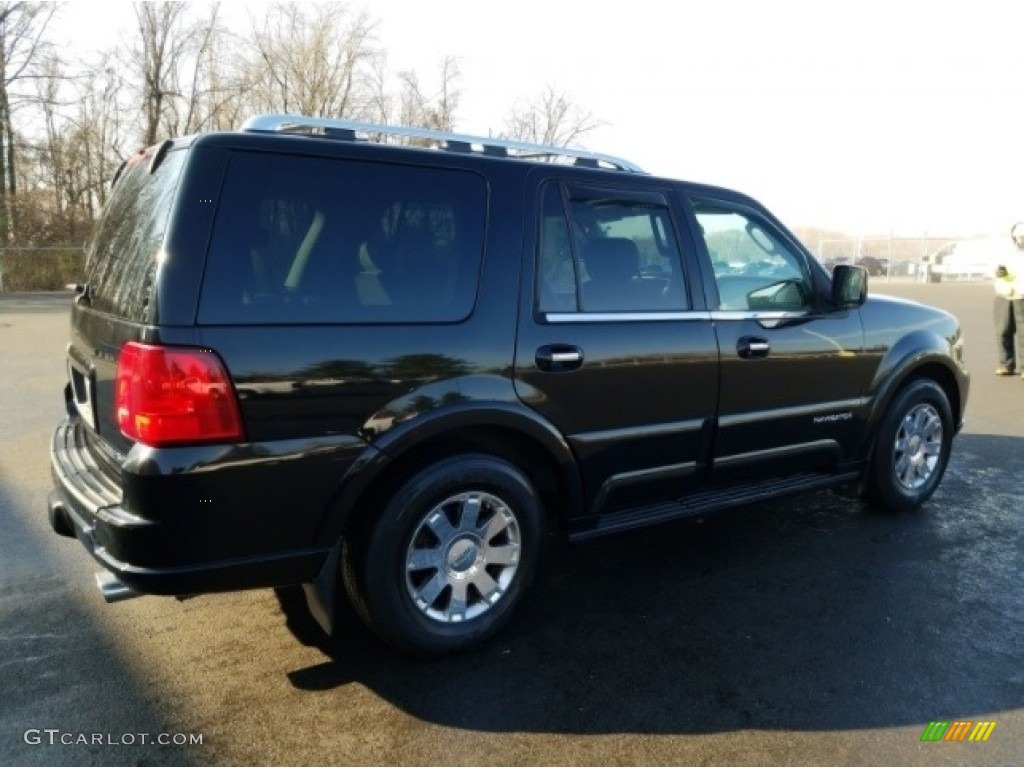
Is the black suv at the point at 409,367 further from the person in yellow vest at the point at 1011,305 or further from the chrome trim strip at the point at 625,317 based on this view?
the person in yellow vest at the point at 1011,305

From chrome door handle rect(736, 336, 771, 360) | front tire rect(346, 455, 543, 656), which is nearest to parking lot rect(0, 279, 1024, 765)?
front tire rect(346, 455, 543, 656)

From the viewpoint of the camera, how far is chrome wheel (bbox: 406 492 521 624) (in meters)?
2.97

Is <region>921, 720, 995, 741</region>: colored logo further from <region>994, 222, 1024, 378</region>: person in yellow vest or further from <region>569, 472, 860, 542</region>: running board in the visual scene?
<region>994, 222, 1024, 378</region>: person in yellow vest

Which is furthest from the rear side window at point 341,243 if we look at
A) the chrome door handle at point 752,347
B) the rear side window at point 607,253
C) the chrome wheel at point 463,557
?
the chrome door handle at point 752,347

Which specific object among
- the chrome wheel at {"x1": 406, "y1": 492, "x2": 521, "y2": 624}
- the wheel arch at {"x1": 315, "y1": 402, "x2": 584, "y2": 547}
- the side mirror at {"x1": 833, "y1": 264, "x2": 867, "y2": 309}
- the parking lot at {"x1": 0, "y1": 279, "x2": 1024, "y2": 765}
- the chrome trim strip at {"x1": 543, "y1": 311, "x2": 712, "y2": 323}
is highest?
the side mirror at {"x1": 833, "y1": 264, "x2": 867, "y2": 309}

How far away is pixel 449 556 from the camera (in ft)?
9.93

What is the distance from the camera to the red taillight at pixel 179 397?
2418 mm

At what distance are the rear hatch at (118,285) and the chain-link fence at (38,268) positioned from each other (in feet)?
71.0

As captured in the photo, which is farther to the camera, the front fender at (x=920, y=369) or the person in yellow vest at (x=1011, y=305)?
the person in yellow vest at (x=1011, y=305)

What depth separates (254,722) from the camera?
8.56 feet

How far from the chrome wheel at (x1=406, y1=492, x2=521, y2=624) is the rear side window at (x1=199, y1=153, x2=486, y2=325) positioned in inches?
30.1

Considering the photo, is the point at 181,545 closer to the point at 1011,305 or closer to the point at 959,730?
the point at 959,730

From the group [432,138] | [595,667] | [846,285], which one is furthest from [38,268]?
[595,667]

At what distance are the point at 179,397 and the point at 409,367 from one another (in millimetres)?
786
